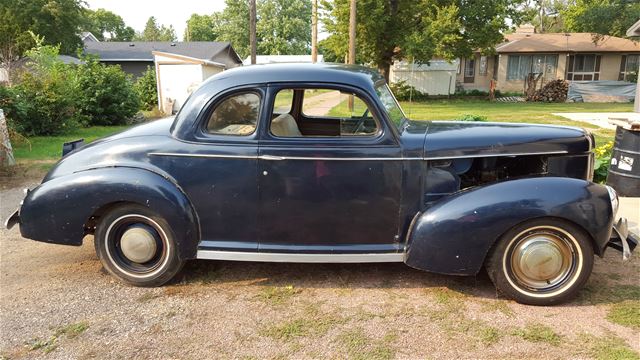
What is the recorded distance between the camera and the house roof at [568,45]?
30.8 metres

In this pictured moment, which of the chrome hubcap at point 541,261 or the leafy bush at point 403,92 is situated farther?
the leafy bush at point 403,92

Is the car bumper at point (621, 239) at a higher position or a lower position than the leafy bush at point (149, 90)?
lower

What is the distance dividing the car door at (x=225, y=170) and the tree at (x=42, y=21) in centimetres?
3040

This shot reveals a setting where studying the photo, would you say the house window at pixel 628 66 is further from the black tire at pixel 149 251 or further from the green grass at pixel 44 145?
the black tire at pixel 149 251

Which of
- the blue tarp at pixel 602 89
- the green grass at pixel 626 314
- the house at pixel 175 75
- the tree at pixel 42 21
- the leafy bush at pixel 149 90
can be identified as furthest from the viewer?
the tree at pixel 42 21

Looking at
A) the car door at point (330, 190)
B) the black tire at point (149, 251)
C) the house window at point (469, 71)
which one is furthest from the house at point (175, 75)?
the house window at point (469, 71)

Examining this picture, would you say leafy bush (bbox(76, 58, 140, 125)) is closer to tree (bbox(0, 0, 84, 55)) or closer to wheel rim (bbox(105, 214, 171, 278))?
wheel rim (bbox(105, 214, 171, 278))

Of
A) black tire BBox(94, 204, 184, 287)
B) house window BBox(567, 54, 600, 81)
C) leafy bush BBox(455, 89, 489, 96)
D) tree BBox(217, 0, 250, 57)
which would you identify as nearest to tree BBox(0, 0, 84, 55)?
leafy bush BBox(455, 89, 489, 96)

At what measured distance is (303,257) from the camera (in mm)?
3686

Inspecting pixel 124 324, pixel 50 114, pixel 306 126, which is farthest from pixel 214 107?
pixel 50 114

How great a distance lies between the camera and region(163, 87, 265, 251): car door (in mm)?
3641

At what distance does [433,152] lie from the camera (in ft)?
11.7

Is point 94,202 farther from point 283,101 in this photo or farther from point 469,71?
point 469,71

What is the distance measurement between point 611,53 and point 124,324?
35949 millimetres
